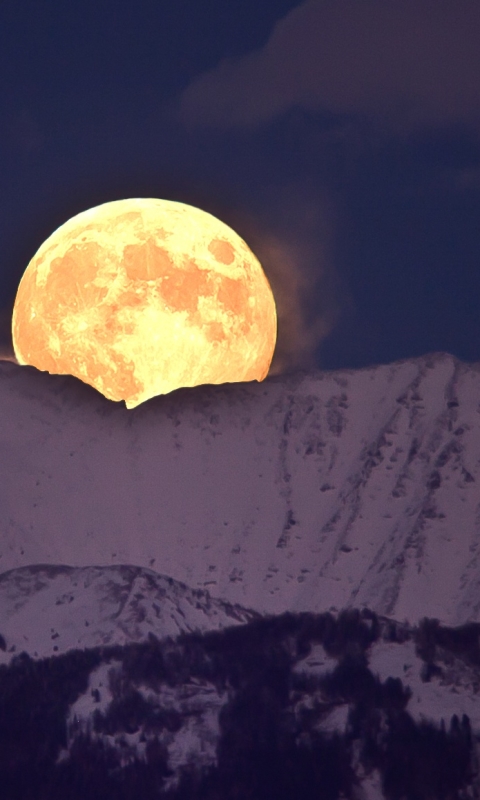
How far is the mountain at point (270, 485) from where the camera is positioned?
75.8 meters

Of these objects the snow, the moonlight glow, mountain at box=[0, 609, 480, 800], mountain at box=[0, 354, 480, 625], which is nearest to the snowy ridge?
mountain at box=[0, 354, 480, 625]

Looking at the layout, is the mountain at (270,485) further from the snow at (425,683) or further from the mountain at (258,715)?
the mountain at (258,715)

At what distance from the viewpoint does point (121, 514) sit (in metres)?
77.4

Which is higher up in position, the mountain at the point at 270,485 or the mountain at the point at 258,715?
the mountain at the point at 270,485

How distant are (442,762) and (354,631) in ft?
28.2

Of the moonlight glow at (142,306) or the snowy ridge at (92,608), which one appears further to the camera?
the snowy ridge at (92,608)

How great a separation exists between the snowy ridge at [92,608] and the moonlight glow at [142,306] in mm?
15122

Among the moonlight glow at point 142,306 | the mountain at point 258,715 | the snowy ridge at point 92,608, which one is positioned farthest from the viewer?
the snowy ridge at point 92,608

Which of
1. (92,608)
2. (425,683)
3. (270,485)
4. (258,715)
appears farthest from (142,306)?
(425,683)

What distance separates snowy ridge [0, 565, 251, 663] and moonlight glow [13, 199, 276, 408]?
15.1 metres

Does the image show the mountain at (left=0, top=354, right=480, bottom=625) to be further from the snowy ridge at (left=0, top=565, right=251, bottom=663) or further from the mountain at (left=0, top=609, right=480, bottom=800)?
the mountain at (left=0, top=609, right=480, bottom=800)

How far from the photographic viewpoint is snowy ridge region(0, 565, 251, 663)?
75.3 metres

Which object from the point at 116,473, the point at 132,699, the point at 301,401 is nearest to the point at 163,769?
the point at 132,699

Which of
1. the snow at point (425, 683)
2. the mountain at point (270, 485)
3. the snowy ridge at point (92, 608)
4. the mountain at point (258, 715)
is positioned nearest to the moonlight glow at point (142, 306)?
the mountain at point (270, 485)
